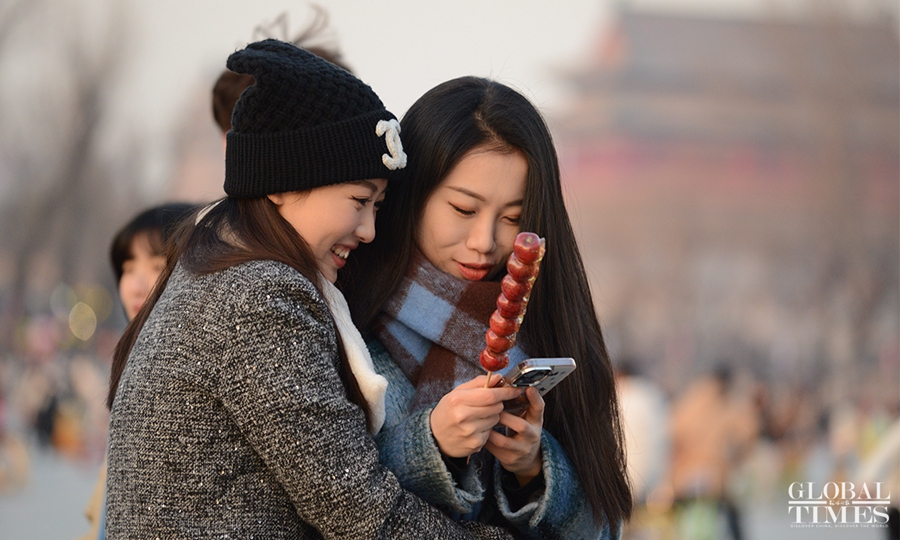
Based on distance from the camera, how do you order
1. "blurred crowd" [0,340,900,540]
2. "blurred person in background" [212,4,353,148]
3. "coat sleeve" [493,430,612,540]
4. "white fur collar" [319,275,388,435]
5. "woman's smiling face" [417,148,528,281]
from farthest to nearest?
"blurred crowd" [0,340,900,540]
"blurred person in background" [212,4,353,148]
"woman's smiling face" [417,148,528,281]
"coat sleeve" [493,430,612,540]
"white fur collar" [319,275,388,435]

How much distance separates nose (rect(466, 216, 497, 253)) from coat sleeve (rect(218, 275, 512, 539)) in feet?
1.73

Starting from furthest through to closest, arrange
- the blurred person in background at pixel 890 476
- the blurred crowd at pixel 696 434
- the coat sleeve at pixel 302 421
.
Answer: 1. the blurred crowd at pixel 696 434
2. the blurred person in background at pixel 890 476
3. the coat sleeve at pixel 302 421

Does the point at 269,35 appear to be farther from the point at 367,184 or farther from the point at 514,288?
the point at 514,288

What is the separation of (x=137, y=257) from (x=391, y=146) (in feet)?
4.87

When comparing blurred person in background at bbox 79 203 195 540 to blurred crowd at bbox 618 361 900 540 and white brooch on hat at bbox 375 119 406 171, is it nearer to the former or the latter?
white brooch on hat at bbox 375 119 406 171

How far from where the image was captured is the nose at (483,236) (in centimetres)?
201

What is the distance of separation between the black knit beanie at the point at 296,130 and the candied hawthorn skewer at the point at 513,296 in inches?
13.8

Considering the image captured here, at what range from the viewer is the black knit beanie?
172 cm

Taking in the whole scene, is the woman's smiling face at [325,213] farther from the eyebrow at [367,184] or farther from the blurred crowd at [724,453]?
the blurred crowd at [724,453]

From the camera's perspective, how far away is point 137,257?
2.98m

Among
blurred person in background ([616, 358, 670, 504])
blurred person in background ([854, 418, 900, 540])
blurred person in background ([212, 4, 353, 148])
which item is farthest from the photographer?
blurred person in background ([616, 358, 670, 504])

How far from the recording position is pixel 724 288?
18234mm

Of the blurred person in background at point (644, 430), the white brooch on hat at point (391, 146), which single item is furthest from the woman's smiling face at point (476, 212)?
the blurred person in background at point (644, 430)

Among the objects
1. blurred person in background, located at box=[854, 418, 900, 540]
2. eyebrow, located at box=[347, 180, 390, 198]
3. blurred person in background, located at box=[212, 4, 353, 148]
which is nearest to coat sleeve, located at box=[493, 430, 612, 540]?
eyebrow, located at box=[347, 180, 390, 198]
